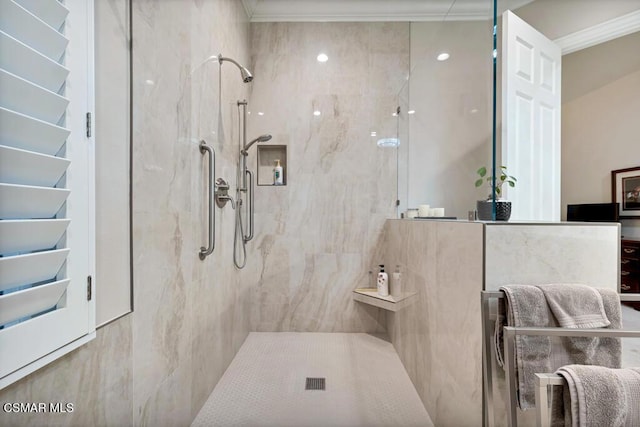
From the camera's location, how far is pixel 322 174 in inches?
92.1

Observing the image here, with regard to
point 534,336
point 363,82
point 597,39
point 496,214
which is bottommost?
point 534,336

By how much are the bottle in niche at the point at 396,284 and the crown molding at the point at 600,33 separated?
160 centimetres

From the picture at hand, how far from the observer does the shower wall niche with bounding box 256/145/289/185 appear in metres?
2.37

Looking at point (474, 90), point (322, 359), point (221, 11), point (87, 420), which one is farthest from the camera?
point (322, 359)

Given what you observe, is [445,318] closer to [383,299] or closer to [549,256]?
[549,256]

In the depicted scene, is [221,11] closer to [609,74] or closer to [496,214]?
[496,214]

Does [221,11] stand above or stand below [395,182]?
above

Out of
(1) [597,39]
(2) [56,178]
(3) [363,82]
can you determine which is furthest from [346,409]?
(3) [363,82]

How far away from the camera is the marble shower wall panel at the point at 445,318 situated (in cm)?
100

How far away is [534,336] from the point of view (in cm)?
81

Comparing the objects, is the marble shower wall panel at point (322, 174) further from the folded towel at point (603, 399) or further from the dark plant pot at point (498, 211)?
the folded towel at point (603, 399)

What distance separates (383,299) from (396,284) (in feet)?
0.51

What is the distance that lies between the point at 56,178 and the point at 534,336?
1.38 metres

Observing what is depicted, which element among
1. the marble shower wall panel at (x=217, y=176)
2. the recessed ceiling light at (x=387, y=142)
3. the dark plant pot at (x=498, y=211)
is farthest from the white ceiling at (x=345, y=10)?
the dark plant pot at (x=498, y=211)
